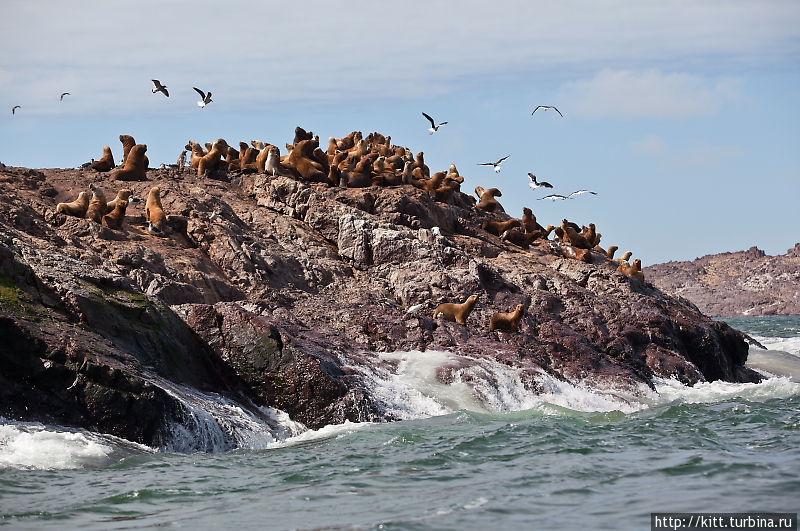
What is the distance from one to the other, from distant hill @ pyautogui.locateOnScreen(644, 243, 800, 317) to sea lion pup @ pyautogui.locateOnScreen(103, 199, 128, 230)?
228ft

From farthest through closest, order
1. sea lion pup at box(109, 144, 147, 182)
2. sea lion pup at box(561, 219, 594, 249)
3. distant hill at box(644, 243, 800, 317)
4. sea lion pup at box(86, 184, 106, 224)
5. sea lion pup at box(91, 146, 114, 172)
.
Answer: distant hill at box(644, 243, 800, 317) < sea lion pup at box(561, 219, 594, 249) < sea lion pup at box(91, 146, 114, 172) < sea lion pup at box(109, 144, 147, 182) < sea lion pup at box(86, 184, 106, 224)

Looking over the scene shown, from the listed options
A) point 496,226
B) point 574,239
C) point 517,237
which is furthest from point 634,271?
point 496,226

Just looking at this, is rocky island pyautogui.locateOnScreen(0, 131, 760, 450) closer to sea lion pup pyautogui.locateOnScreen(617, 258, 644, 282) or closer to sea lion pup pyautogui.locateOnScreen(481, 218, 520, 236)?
sea lion pup pyautogui.locateOnScreen(481, 218, 520, 236)

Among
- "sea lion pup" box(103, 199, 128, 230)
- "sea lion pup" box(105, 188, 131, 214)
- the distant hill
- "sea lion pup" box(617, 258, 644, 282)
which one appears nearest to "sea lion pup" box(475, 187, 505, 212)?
"sea lion pup" box(617, 258, 644, 282)

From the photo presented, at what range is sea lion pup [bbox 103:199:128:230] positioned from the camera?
1918 centimetres

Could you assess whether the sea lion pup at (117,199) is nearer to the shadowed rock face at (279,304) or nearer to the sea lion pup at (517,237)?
the shadowed rock face at (279,304)

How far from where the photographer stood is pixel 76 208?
19.2 m

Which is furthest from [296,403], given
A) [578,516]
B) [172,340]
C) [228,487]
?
[578,516]

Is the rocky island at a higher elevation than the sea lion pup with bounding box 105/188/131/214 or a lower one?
lower

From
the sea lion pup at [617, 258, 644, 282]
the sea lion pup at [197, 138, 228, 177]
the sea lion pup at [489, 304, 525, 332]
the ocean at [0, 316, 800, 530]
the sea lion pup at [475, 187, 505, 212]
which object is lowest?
the ocean at [0, 316, 800, 530]

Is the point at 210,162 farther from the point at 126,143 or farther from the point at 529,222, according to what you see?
the point at 529,222

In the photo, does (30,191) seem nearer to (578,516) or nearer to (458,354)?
(458,354)

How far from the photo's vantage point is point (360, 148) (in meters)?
27.2

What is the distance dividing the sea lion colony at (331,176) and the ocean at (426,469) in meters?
7.31
